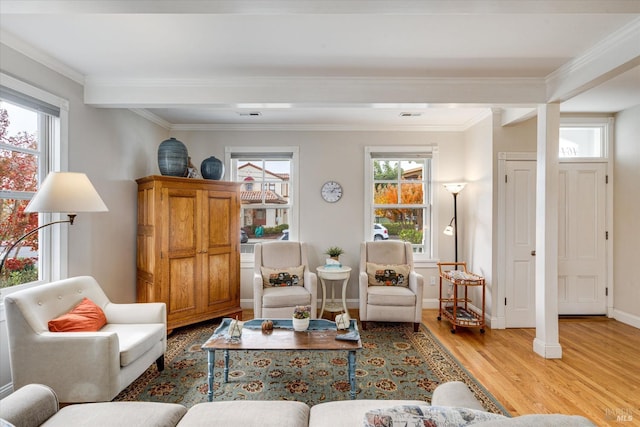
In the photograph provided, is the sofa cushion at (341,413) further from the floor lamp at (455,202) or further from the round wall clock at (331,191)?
the round wall clock at (331,191)

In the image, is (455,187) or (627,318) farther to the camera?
(455,187)

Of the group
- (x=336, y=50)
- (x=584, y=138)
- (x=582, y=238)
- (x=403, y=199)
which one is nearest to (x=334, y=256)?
(x=403, y=199)

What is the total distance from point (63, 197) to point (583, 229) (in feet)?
17.6

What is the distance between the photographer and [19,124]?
247 centimetres

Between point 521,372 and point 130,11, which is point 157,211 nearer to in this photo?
point 130,11

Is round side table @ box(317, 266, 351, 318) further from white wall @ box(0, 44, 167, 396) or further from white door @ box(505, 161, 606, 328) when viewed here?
white door @ box(505, 161, 606, 328)

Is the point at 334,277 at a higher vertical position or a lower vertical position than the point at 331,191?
lower

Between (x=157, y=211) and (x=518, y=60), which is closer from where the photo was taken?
(x=518, y=60)

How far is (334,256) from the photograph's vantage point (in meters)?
4.21

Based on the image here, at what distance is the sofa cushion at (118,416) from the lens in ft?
4.42

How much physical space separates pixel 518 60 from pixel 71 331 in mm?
4004

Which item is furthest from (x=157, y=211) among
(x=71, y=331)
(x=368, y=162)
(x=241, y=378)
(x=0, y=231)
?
(x=368, y=162)

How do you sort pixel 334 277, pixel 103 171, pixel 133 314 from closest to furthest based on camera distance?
pixel 133 314 < pixel 103 171 < pixel 334 277

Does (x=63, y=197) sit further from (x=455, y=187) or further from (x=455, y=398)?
(x=455, y=187)
